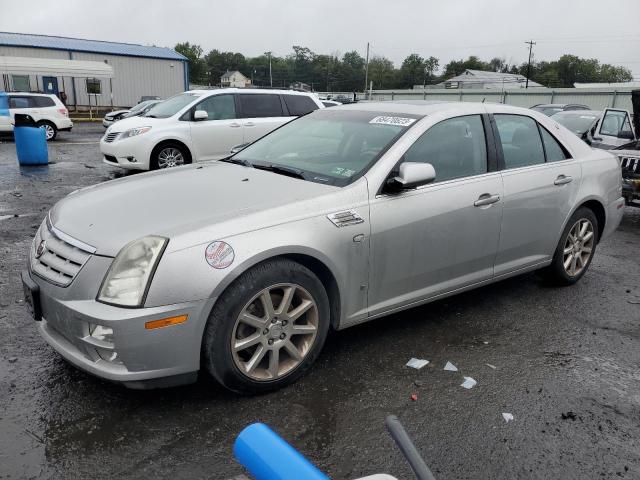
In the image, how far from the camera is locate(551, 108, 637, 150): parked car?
10.3 meters

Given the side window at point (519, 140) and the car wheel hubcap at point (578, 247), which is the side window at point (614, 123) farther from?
the side window at point (519, 140)

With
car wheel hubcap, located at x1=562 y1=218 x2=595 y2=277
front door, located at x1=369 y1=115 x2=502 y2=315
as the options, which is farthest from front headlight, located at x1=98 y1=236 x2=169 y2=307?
car wheel hubcap, located at x1=562 y1=218 x2=595 y2=277

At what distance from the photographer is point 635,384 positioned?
3.31m

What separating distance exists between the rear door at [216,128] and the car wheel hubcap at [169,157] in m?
0.32

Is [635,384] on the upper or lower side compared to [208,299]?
lower

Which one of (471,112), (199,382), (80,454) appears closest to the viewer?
(80,454)

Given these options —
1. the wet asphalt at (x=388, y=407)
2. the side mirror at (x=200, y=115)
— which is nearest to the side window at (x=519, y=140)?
the wet asphalt at (x=388, y=407)

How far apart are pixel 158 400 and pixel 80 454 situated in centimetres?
51

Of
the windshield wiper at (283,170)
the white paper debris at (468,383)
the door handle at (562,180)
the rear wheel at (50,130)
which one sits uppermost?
the windshield wiper at (283,170)

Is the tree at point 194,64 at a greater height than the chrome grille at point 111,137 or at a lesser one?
greater

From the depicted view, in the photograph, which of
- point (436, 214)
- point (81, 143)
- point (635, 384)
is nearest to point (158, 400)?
point (436, 214)

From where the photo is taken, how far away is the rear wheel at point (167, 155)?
33.0ft

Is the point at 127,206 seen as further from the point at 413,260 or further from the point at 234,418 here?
the point at 413,260

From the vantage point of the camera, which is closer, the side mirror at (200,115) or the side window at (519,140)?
the side window at (519,140)
